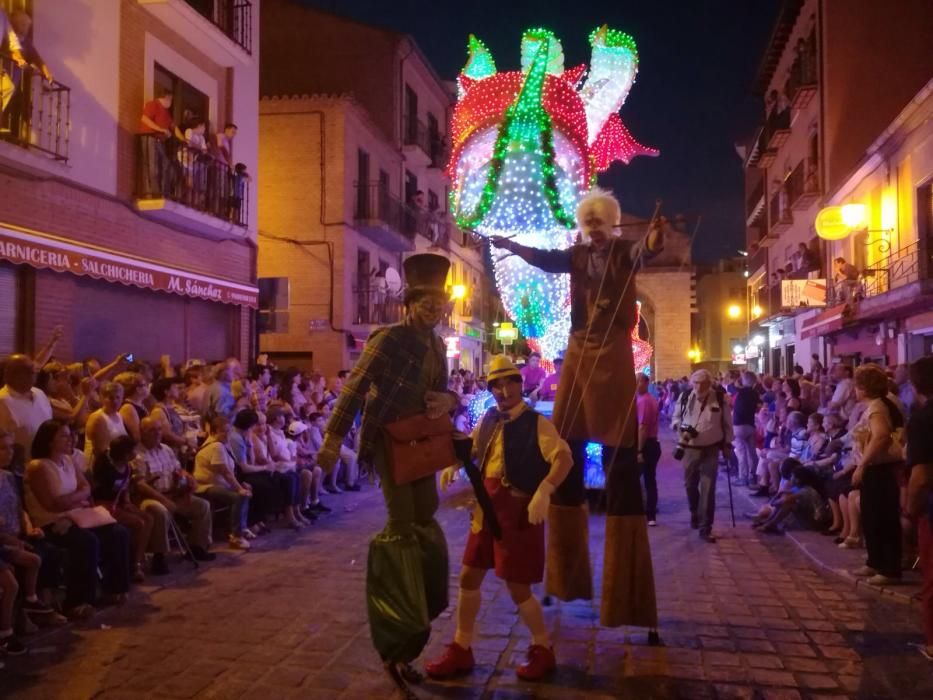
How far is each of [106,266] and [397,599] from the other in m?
8.49

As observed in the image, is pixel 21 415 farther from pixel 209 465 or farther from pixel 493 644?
pixel 493 644

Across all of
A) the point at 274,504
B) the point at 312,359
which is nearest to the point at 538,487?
the point at 274,504

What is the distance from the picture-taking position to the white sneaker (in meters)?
7.66

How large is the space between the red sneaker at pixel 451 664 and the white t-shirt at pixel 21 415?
3751 mm

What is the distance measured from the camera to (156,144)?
40.2ft

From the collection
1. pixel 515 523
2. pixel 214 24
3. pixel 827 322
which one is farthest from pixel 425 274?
pixel 827 322

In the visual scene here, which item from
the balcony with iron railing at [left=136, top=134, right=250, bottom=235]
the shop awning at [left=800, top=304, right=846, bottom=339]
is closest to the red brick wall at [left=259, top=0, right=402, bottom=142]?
the balcony with iron railing at [left=136, top=134, right=250, bottom=235]

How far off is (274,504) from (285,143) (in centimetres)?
1527

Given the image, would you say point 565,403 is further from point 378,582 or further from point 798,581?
point 798,581

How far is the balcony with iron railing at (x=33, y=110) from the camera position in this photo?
30.5 feet

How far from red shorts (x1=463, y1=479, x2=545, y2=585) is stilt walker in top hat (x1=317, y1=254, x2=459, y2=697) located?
0.31 metres

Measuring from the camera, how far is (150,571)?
263 inches

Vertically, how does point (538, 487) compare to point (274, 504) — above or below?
above

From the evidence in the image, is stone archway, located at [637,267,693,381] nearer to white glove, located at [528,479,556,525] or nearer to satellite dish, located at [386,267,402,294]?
satellite dish, located at [386,267,402,294]
